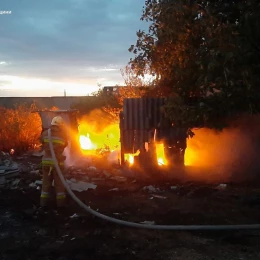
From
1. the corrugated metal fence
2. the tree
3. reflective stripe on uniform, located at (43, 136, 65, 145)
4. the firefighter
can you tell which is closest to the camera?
the tree

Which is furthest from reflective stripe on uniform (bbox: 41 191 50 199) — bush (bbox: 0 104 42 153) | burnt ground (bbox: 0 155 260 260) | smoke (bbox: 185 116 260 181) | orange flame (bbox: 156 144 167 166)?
bush (bbox: 0 104 42 153)

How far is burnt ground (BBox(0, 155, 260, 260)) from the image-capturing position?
5047 millimetres

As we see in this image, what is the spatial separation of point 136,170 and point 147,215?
12.1ft

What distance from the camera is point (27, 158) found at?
13734mm

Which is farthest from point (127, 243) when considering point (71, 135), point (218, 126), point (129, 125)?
point (71, 135)

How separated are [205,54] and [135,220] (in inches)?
159

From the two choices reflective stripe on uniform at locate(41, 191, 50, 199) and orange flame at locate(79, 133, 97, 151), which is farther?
orange flame at locate(79, 133, 97, 151)

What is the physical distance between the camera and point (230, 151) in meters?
10.4

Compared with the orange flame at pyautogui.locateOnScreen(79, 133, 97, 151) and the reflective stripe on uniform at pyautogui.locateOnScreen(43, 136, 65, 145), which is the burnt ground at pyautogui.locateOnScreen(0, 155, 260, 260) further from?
the orange flame at pyautogui.locateOnScreen(79, 133, 97, 151)

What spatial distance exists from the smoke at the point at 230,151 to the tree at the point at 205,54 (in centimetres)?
115

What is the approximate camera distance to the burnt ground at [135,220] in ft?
16.6

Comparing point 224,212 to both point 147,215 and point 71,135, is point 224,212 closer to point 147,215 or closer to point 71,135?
point 147,215

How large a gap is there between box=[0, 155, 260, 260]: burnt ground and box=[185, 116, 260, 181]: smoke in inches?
46.3

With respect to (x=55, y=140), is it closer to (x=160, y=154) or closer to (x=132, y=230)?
(x=132, y=230)
